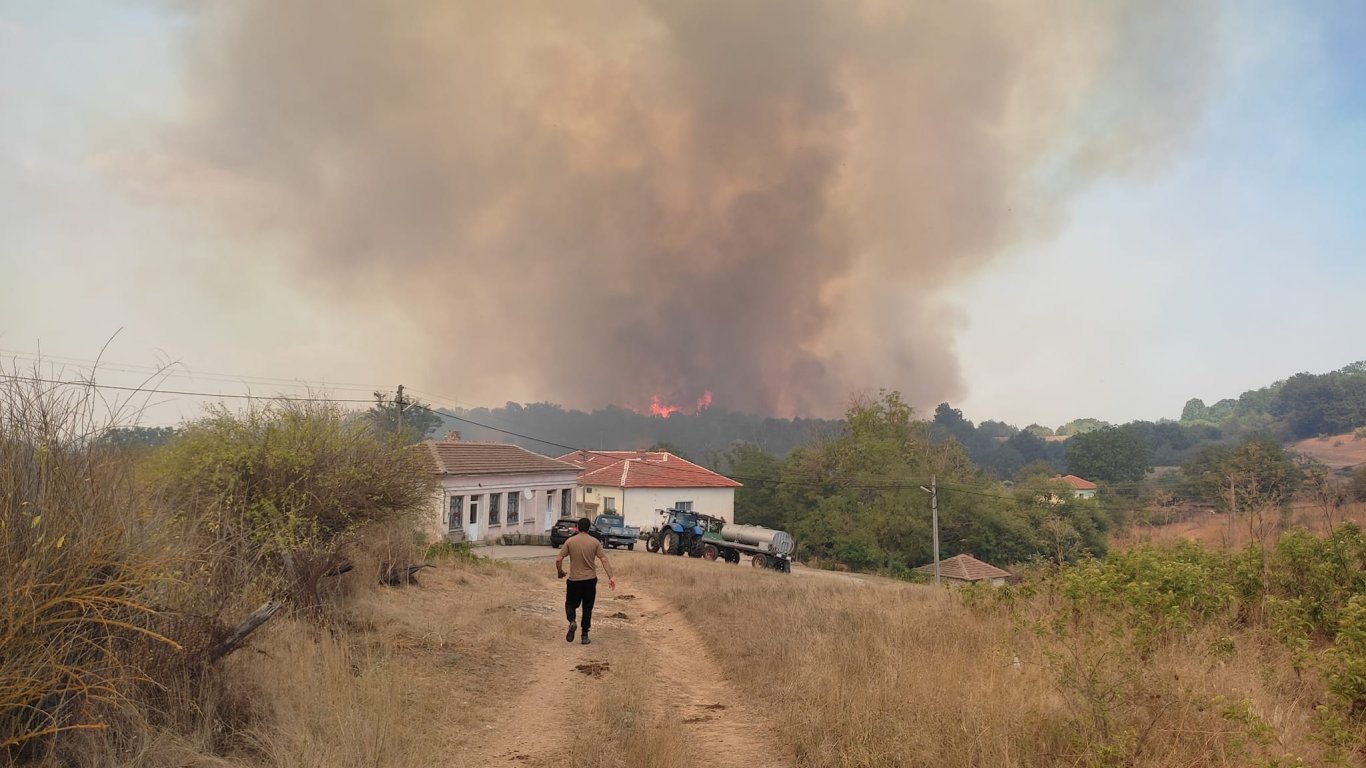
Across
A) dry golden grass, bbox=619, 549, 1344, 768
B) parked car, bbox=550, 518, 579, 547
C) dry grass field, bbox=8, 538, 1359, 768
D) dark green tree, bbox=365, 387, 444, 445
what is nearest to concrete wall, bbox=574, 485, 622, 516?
dark green tree, bbox=365, 387, 444, 445

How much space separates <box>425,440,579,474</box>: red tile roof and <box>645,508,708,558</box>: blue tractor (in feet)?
36.8

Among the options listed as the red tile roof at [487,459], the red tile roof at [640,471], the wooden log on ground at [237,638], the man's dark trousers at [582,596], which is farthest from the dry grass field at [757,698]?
the red tile roof at [640,471]

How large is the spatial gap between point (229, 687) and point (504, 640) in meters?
4.75

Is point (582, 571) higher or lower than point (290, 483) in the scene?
lower

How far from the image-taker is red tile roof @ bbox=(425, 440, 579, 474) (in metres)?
40.0

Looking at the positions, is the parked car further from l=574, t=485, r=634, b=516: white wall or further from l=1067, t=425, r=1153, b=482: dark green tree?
l=1067, t=425, r=1153, b=482: dark green tree

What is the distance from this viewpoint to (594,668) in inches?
372

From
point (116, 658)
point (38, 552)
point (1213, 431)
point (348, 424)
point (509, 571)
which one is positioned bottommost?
point (509, 571)

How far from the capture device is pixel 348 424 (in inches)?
488

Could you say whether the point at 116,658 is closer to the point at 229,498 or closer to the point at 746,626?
the point at 229,498

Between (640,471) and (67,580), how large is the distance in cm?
5271

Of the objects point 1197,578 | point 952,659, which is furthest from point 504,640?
point 1197,578

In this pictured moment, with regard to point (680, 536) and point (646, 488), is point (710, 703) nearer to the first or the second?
point (680, 536)

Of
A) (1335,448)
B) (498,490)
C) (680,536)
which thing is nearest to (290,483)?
(680,536)
